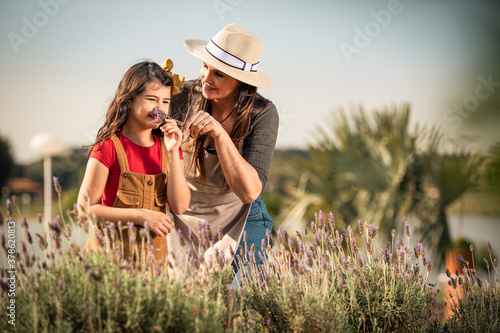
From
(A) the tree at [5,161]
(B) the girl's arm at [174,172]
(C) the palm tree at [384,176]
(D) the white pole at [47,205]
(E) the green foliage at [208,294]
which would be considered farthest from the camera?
(A) the tree at [5,161]

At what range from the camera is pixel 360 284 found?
2.67 metres

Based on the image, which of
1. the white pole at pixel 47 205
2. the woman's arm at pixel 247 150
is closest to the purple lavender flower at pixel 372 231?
the woman's arm at pixel 247 150

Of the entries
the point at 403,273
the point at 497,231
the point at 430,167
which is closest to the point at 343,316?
the point at 403,273

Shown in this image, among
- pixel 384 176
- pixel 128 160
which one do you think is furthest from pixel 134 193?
pixel 384 176

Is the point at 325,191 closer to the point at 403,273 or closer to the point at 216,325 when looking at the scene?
the point at 403,273

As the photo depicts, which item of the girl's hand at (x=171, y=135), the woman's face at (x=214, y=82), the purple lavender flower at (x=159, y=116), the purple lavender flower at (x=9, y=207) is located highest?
the woman's face at (x=214, y=82)

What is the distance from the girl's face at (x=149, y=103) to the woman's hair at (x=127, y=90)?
0.02 metres

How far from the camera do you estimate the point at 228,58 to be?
3.03 m

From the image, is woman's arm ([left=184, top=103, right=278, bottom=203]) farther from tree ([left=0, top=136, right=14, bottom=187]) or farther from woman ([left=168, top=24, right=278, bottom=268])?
tree ([left=0, top=136, right=14, bottom=187])

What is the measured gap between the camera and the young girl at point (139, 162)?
8.62 feet

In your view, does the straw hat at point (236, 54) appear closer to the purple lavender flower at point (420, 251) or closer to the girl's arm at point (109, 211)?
the girl's arm at point (109, 211)

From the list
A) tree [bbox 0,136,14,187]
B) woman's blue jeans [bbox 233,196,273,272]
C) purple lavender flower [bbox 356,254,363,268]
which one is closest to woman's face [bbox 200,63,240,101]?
woman's blue jeans [bbox 233,196,273,272]

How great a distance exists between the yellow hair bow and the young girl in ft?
0.08

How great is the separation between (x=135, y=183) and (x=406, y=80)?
3940 centimetres
